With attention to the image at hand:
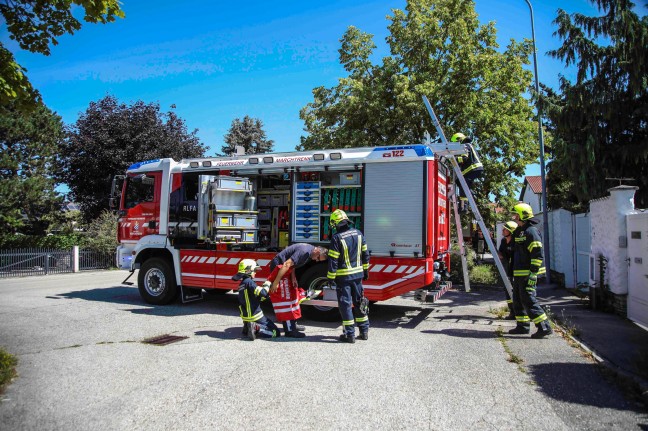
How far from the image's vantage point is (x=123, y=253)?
10.0m

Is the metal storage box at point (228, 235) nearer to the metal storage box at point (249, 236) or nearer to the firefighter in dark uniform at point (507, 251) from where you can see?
the metal storage box at point (249, 236)

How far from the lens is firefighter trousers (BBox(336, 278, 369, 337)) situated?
6312mm

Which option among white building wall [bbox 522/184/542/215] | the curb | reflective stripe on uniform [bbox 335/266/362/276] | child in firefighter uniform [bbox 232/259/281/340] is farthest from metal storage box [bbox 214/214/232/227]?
white building wall [bbox 522/184/542/215]

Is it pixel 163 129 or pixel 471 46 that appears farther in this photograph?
pixel 163 129

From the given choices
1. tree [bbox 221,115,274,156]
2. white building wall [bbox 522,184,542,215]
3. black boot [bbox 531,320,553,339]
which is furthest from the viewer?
white building wall [bbox 522,184,542,215]

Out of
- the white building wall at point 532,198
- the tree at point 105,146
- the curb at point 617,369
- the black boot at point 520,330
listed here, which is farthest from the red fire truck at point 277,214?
the white building wall at point 532,198

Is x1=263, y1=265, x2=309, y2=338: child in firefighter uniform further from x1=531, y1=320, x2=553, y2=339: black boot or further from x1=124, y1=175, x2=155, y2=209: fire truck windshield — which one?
x1=124, y1=175, x2=155, y2=209: fire truck windshield

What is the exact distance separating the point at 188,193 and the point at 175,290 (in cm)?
205

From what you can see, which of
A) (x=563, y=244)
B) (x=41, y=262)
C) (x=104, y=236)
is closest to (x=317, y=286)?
(x=563, y=244)

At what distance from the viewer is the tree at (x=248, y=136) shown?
3991 cm

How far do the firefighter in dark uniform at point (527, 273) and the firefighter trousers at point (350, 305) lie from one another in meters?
2.34

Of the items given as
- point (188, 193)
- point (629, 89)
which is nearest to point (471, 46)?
point (629, 89)

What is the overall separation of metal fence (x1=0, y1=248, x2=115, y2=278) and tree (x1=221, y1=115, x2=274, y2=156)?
2040cm

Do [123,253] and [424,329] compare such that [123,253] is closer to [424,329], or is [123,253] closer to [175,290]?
[175,290]
